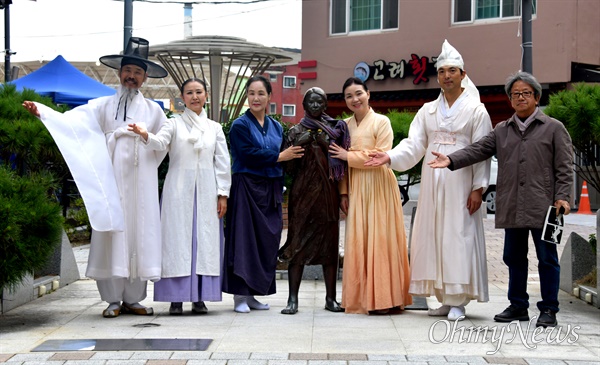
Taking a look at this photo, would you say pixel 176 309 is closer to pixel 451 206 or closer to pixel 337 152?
pixel 337 152

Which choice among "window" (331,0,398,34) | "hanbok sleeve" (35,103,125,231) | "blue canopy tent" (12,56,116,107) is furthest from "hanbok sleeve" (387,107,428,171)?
"window" (331,0,398,34)

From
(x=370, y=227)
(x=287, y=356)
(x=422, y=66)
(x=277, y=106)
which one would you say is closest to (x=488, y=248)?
(x=370, y=227)

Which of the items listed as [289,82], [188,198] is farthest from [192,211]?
[289,82]

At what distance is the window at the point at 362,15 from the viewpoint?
73.6 ft

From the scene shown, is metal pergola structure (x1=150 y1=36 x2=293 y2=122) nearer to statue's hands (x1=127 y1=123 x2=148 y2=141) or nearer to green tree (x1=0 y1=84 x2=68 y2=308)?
green tree (x1=0 y1=84 x2=68 y2=308)

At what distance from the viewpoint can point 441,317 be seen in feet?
23.6

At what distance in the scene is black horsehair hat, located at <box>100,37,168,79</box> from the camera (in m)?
7.33

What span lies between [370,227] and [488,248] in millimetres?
5457

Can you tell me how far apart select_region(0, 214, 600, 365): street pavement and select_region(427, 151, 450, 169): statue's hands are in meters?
1.13

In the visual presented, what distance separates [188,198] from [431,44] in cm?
1497

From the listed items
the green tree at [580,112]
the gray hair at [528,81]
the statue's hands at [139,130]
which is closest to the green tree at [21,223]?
the statue's hands at [139,130]

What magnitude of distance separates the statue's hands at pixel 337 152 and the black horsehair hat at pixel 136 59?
155 centimetres

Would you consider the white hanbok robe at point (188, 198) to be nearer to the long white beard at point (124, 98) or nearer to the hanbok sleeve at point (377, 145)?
the long white beard at point (124, 98)

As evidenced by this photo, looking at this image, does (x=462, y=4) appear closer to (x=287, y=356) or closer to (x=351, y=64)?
(x=351, y=64)
